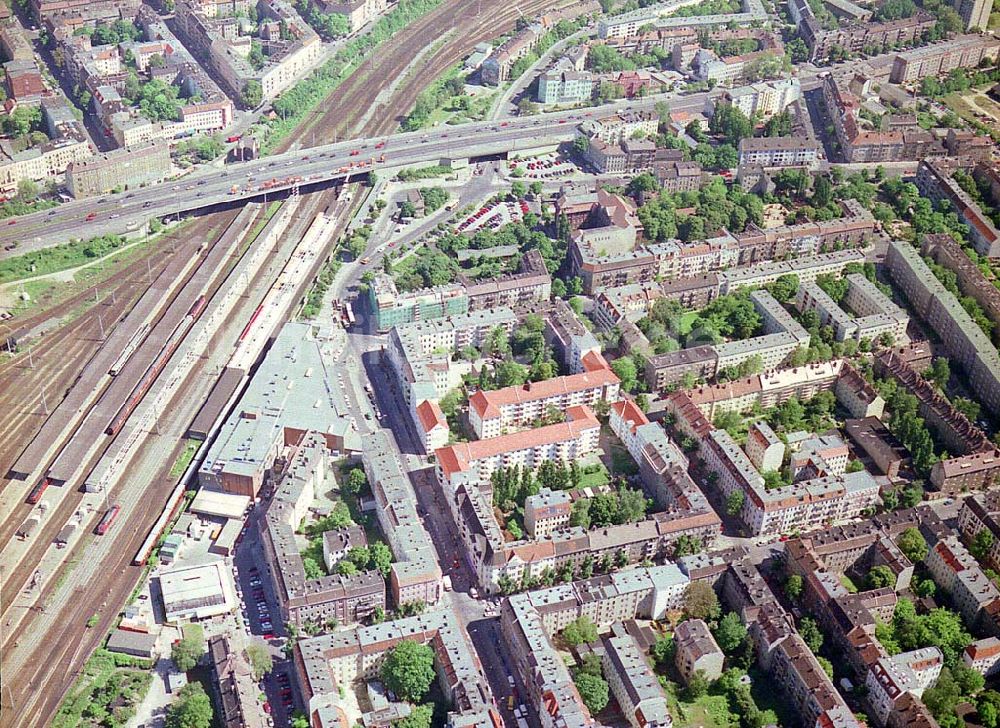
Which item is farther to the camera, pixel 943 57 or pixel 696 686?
pixel 943 57

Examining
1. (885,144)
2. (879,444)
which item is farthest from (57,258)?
(885,144)

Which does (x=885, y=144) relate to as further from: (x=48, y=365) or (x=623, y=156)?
(x=48, y=365)

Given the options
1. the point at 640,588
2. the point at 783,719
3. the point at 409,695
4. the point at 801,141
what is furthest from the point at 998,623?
the point at 801,141

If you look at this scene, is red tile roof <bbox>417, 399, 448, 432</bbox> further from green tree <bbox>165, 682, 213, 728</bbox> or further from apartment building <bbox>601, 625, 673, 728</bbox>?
green tree <bbox>165, 682, 213, 728</bbox>

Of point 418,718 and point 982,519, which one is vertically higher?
point 418,718

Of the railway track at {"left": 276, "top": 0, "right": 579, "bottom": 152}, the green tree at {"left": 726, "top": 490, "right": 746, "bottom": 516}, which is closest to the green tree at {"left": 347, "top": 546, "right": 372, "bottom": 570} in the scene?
the green tree at {"left": 726, "top": 490, "right": 746, "bottom": 516}

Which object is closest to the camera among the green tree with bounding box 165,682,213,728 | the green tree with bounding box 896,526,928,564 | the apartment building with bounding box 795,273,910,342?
the green tree with bounding box 165,682,213,728
